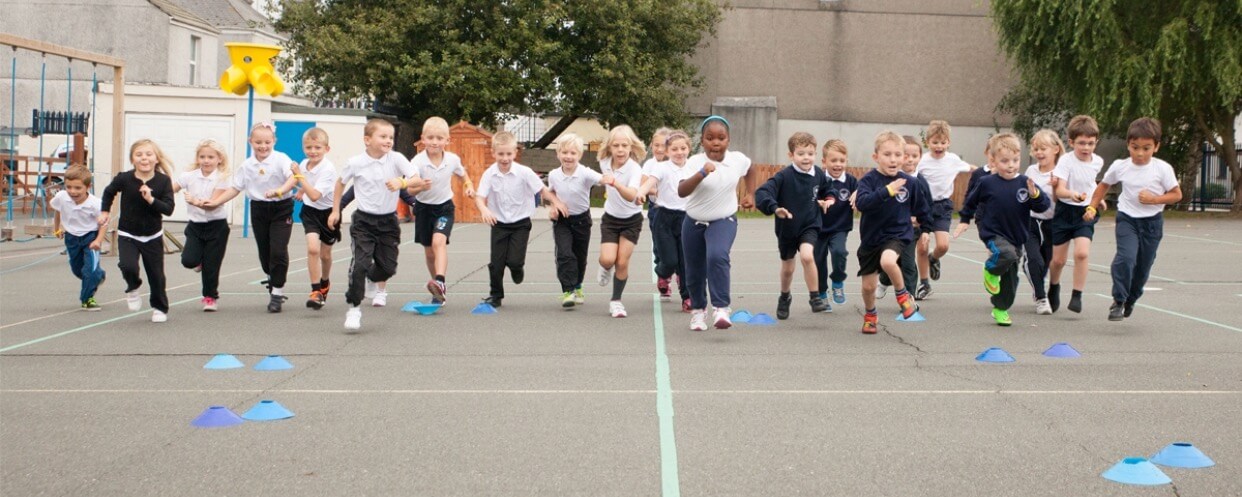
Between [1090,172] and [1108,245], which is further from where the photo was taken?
[1108,245]

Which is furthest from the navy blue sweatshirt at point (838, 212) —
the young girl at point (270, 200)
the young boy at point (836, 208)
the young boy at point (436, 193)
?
the young girl at point (270, 200)

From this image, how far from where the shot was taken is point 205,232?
11.5m

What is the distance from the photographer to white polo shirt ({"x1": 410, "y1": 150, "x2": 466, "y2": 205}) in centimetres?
1191

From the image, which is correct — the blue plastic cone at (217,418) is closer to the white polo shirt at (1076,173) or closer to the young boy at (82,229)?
the young boy at (82,229)

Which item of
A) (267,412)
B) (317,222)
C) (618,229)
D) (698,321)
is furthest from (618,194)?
(267,412)

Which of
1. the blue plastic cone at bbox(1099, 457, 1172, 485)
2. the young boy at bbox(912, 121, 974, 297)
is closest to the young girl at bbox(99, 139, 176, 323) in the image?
the young boy at bbox(912, 121, 974, 297)

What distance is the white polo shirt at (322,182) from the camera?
11.8m

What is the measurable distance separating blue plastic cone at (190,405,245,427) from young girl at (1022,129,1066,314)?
718 cm

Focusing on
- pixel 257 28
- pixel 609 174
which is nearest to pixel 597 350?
pixel 609 174

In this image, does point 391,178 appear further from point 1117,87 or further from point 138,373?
point 1117,87

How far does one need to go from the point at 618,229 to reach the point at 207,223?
11.9ft

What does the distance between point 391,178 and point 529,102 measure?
1093 inches

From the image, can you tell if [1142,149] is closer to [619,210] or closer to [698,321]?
[698,321]

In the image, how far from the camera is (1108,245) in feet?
70.7
